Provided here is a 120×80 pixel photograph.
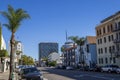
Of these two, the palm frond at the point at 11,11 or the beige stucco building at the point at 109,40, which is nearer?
the palm frond at the point at 11,11

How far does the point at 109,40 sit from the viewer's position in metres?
80.6

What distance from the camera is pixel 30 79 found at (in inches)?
1128

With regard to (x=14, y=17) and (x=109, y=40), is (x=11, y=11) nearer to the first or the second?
(x=14, y=17)

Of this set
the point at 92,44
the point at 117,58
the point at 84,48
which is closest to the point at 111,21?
the point at 117,58

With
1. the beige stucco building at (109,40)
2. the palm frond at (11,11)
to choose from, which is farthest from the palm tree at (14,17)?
the beige stucco building at (109,40)

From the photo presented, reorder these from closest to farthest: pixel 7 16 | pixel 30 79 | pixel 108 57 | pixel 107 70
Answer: pixel 30 79, pixel 7 16, pixel 107 70, pixel 108 57

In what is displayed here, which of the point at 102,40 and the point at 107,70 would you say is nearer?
the point at 107,70

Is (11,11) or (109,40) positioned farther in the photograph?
(109,40)

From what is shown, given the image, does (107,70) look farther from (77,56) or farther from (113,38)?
(77,56)

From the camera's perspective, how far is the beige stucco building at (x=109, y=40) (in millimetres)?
75250

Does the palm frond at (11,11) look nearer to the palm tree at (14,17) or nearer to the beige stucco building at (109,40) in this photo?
the palm tree at (14,17)

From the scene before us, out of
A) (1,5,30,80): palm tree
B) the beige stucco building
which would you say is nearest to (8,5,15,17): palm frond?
(1,5,30,80): palm tree

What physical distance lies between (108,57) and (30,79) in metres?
54.6

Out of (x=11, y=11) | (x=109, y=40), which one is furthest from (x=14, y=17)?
(x=109, y=40)
